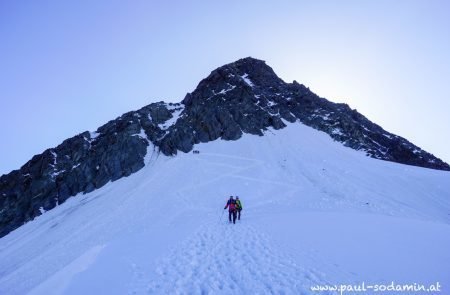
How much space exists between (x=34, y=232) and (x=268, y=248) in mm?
39768

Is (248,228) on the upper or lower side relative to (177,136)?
lower

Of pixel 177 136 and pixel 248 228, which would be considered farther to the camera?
pixel 177 136

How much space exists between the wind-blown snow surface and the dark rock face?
3947mm

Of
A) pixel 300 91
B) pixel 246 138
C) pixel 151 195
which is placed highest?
pixel 300 91

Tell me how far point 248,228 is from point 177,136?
135 feet

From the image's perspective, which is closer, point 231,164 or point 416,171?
point 416,171

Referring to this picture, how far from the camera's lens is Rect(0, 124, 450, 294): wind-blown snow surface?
360 inches

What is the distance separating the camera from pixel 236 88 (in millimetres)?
70625

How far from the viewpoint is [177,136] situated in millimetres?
56875

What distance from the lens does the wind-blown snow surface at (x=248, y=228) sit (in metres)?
9.14

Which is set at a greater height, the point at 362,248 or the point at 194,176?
the point at 194,176

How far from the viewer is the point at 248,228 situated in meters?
17.9

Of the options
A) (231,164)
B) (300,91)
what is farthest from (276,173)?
(300,91)

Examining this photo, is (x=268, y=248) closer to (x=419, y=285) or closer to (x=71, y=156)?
(x=419, y=285)
